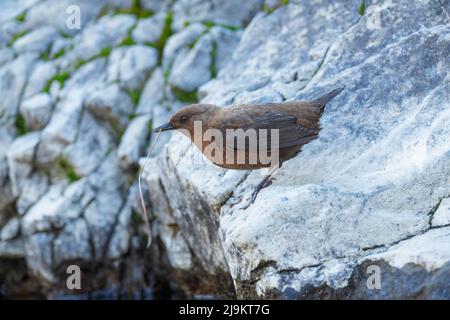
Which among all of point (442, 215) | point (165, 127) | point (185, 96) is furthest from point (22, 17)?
point (442, 215)

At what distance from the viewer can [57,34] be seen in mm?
11859

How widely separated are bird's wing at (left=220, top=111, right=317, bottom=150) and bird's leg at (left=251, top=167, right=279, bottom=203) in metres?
0.31

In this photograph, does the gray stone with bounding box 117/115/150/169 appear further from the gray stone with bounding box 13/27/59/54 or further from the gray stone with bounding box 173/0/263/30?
the gray stone with bounding box 13/27/59/54

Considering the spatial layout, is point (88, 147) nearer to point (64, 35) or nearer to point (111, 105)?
point (111, 105)

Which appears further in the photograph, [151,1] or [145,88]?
[151,1]

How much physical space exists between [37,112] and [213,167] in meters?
5.15

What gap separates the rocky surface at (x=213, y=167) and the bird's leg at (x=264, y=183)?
106mm

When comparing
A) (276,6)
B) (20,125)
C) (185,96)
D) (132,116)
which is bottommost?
(20,125)

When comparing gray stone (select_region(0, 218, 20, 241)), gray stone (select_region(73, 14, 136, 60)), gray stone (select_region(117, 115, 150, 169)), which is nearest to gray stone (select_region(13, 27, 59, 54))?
gray stone (select_region(73, 14, 136, 60))

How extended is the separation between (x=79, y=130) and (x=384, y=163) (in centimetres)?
621

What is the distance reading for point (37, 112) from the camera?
1030cm

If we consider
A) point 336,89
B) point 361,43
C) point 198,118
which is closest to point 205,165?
point 198,118

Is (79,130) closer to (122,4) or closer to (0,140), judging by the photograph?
(0,140)

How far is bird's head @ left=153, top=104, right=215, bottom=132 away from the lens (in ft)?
20.3
